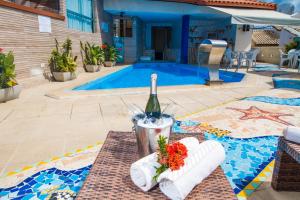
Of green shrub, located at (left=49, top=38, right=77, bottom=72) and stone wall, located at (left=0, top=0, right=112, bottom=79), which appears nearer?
stone wall, located at (left=0, top=0, right=112, bottom=79)

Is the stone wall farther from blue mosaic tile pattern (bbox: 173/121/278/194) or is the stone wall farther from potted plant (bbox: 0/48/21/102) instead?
blue mosaic tile pattern (bbox: 173/121/278/194)

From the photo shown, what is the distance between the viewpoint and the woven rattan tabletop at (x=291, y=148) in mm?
1790

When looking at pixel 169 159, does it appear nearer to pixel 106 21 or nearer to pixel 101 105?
pixel 101 105

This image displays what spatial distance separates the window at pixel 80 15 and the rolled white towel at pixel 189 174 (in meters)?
10.4

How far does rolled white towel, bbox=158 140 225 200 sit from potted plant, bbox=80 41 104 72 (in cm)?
1029

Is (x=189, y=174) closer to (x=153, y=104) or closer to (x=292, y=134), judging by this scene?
(x=153, y=104)

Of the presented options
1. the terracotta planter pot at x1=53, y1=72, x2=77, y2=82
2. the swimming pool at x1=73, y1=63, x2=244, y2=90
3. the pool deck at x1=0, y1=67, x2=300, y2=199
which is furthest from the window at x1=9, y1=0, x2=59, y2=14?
the pool deck at x1=0, y1=67, x2=300, y2=199

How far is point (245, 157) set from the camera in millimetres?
3068

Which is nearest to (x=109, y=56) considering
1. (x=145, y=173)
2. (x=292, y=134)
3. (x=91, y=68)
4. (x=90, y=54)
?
(x=90, y=54)

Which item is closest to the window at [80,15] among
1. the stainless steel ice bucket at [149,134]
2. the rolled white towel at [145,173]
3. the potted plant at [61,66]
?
the potted plant at [61,66]

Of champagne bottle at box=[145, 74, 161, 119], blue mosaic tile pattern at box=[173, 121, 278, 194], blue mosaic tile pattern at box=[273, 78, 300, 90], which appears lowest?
blue mosaic tile pattern at box=[173, 121, 278, 194]

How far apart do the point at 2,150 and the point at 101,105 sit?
2.55 meters

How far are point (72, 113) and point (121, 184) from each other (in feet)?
11.9

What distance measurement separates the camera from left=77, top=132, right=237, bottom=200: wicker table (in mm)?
1473
